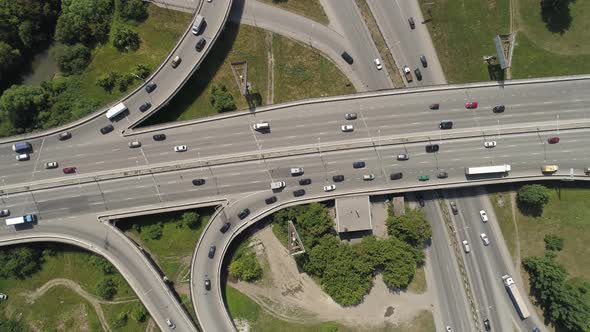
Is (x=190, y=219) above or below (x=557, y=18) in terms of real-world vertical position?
below

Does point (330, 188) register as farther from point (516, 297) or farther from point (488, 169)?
point (516, 297)

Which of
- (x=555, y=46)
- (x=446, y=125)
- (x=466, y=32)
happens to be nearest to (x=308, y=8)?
(x=466, y=32)

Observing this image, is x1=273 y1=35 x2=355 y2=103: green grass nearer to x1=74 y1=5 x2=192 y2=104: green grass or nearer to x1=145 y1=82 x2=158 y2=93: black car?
x1=74 y1=5 x2=192 y2=104: green grass

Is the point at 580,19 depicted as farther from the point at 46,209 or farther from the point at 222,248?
the point at 46,209

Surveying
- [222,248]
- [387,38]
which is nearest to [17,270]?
[222,248]

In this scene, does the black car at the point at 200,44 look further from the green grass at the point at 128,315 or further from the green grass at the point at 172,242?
the green grass at the point at 128,315
